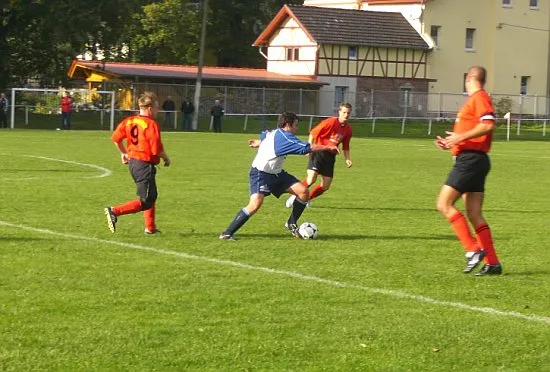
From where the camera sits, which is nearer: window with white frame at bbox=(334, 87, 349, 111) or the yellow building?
window with white frame at bbox=(334, 87, 349, 111)

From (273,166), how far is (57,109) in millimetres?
38894

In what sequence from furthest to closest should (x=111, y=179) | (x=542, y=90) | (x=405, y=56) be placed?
(x=542, y=90) < (x=405, y=56) < (x=111, y=179)

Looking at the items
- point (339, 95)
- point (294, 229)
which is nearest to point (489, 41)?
point (339, 95)

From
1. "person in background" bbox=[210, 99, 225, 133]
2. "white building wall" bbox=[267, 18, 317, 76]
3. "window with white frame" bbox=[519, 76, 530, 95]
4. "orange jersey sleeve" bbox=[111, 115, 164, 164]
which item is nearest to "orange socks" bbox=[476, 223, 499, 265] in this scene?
"orange jersey sleeve" bbox=[111, 115, 164, 164]

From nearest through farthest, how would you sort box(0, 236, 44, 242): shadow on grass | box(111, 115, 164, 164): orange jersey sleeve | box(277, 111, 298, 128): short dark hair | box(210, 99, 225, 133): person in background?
box(0, 236, 44, 242): shadow on grass → box(277, 111, 298, 128): short dark hair → box(111, 115, 164, 164): orange jersey sleeve → box(210, 99, 225, 133): person in background

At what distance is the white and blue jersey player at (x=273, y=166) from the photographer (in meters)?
12.2

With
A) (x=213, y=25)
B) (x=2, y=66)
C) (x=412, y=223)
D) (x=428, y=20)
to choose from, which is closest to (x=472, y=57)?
(x=428, y=20)

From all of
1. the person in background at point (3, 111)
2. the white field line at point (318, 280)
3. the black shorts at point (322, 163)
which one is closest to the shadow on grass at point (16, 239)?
the white field line at point (318, 280)

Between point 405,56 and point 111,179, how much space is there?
5360 cm

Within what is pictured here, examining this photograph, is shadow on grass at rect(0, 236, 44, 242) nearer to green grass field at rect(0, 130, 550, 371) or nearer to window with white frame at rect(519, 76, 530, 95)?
green grass field at rect(0, 130, 550, 371)

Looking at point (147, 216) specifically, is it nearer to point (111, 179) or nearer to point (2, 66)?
point (111, 179)

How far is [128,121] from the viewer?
1272 cm

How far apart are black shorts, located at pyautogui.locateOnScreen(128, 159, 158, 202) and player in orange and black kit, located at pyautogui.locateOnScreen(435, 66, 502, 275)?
356 centimetres

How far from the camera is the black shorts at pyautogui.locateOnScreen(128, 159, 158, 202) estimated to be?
12.6m
